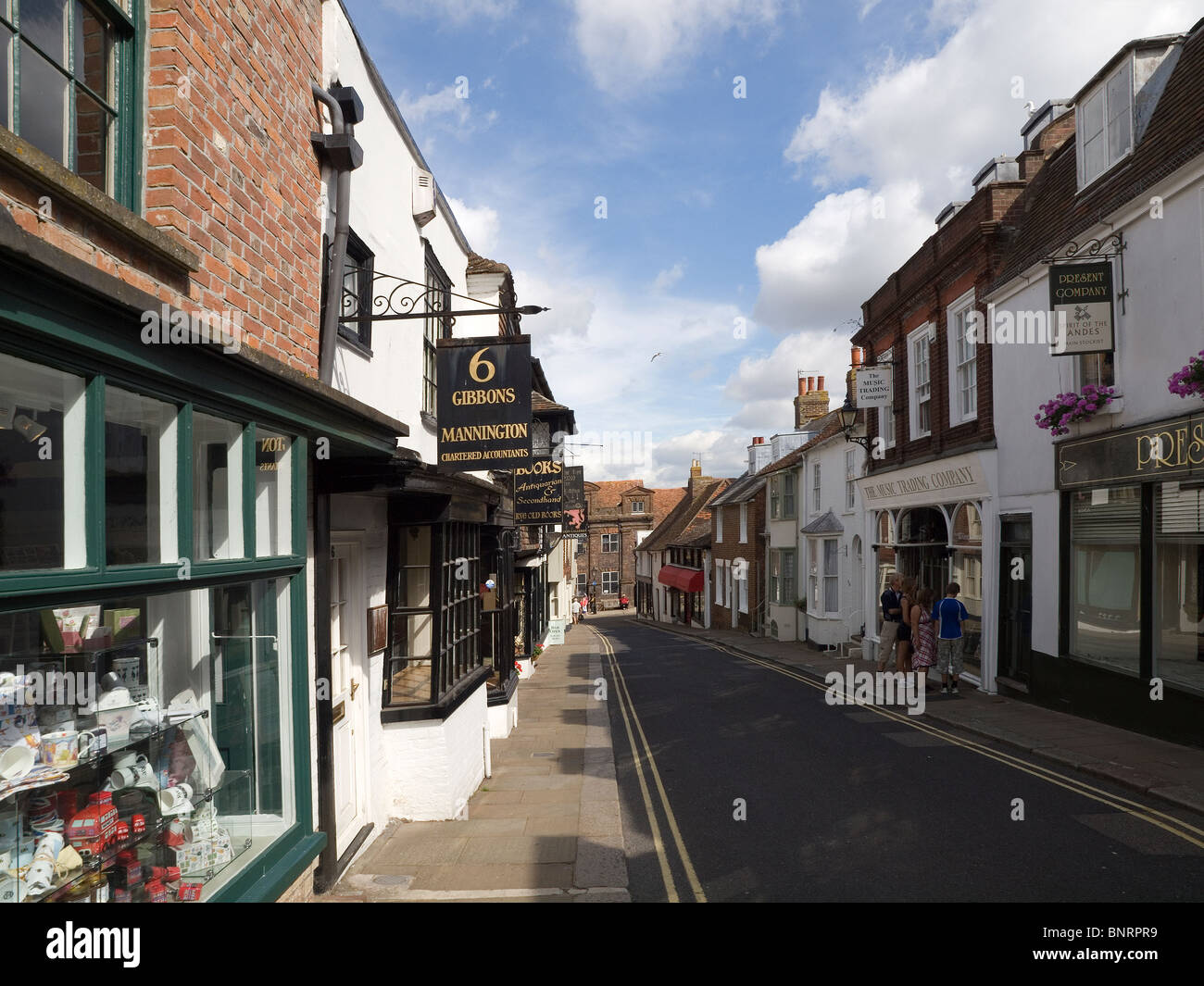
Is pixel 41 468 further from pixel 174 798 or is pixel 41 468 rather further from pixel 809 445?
pixel 809 445

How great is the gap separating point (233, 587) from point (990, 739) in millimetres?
9628

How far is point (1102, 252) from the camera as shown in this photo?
36.6 ft

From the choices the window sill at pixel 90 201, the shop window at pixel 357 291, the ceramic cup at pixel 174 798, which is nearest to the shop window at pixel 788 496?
the shop window at pixel 357 291

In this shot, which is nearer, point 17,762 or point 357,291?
point 17,762

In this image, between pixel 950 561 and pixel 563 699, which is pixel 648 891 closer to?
pixel 563 699

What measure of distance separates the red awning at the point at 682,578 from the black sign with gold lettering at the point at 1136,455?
31197 mm

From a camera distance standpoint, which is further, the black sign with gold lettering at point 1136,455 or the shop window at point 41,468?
the black sign with gold lettering at point 1136,455

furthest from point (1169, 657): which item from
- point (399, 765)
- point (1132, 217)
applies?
point (399, 765)

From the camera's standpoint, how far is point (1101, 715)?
439 inches

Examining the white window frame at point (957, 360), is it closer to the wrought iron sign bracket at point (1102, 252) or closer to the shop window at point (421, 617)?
the wrought iron sign bracket at point (1102, 252)

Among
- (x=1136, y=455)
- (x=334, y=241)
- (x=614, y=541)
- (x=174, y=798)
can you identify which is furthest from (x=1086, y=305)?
(x=614, y=541)

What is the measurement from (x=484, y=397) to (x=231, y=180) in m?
3.31

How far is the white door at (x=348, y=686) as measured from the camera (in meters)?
6.63

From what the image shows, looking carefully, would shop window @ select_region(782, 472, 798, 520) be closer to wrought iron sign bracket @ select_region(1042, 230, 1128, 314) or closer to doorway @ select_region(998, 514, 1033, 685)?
doorway @ select_region(998, 514, 1033, 685)
